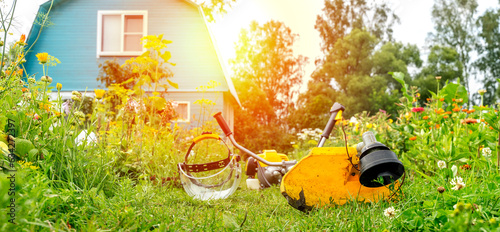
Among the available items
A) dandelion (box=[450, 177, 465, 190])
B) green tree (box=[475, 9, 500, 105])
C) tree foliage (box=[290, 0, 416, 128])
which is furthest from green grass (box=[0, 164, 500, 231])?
green tree (box=[475, 9, 500, 105])

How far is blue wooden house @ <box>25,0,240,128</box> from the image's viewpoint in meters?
8.94

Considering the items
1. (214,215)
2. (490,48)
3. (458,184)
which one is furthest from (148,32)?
(490,48)

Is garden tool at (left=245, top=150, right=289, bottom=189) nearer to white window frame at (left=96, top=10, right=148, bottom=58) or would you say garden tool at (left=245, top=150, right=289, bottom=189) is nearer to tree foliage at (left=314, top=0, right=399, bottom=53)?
white window frame at (left=96, top=10, right=148, bottom=58)

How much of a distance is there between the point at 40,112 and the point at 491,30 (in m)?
23.0

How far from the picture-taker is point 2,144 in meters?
1.76

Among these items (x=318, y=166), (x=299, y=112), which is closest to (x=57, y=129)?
(x=318, y=166)

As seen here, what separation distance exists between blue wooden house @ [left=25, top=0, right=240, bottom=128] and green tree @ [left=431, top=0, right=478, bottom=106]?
16.8 meters

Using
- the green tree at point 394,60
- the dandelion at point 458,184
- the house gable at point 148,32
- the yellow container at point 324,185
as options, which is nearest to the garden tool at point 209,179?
the yellow container at point 324,185

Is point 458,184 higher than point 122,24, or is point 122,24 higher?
point 122,24

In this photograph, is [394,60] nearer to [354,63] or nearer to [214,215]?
[354,63]

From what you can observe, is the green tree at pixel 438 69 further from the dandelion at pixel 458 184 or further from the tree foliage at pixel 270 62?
the dandelion at pixel 458 184

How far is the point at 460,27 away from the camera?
66.7 ft

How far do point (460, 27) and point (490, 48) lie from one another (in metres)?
1.91

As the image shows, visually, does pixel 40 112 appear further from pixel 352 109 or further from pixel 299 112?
pixel 352 109
